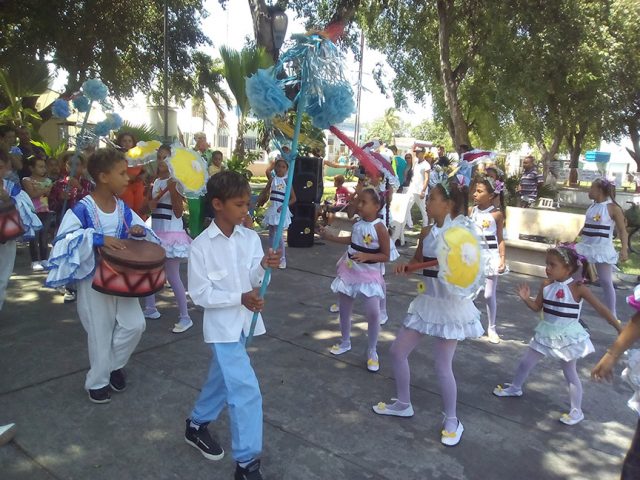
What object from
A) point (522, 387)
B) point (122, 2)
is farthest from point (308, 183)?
point (122, 2)

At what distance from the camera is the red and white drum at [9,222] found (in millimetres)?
4148

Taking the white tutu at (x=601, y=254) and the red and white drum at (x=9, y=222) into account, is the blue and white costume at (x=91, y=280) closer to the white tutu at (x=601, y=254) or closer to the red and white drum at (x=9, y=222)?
the red and white drum at (x=9, y=222)

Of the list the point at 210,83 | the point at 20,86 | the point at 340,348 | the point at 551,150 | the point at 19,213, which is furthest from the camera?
the point at 551,150

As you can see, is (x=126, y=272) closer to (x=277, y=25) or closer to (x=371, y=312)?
(x=371, y=312)

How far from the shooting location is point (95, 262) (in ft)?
11.6

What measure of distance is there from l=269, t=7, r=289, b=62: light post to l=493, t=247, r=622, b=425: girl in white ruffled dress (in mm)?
8488

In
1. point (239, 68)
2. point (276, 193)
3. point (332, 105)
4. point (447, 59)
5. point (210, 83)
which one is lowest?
point (276, 193)

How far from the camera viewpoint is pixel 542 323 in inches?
155

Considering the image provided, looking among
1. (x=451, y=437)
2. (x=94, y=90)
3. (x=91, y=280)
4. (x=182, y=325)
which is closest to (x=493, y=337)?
(x=451, y=437)

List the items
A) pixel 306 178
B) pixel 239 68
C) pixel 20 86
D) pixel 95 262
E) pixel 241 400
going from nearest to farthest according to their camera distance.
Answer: pixel 241 400 < pixel 95 262 < pixel 306 178 < pixel 239 68 < pixel 20 86

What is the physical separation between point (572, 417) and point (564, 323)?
67 cm

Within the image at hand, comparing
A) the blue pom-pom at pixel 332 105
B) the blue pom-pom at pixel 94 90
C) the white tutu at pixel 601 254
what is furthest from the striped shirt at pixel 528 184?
the blue pom-pom at pixel 332 105

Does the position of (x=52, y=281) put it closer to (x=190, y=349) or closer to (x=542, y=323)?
(x=190, y=349)

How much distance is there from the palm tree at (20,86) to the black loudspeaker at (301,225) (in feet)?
28.7
